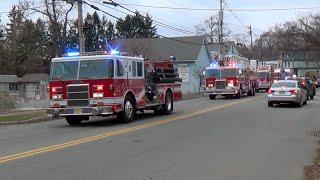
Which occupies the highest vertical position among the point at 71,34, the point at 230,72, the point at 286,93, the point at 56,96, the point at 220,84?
the point at 71,34

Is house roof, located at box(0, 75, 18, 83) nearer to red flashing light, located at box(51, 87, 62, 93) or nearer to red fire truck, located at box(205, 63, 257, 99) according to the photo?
red fire truck, located at box(205, 63, 257, 99)

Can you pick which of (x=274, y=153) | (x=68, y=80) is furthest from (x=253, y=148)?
(x=68, y=80)

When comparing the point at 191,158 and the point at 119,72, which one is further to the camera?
the point at 119,72

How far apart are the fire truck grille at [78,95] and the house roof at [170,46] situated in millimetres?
49359

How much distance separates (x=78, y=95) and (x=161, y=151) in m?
7.80

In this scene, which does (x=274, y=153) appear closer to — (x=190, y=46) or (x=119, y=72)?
(x=119, y=72)

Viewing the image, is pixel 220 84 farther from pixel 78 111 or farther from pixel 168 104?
pixel 78 111

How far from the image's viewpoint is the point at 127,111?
2114 cm

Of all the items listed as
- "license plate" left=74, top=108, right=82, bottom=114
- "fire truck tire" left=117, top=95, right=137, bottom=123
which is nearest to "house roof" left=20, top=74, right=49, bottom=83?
"fire truck tire" left=117, top=95, right=137, bottom=123

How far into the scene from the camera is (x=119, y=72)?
20.6 metres

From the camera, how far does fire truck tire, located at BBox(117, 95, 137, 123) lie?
20.9 meters

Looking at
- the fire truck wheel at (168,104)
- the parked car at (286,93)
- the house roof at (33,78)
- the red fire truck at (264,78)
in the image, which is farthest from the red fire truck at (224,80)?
the house roof at (33,78)

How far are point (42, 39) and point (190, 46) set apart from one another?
31.9 metres

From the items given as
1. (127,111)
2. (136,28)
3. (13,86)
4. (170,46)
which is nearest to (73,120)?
(127,111)
